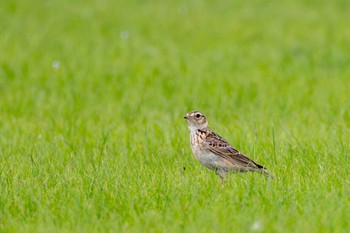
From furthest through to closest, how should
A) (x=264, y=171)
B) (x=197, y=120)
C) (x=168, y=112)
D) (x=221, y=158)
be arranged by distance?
(x=168, y=112) → (x=197, y=120) → (x=221, y=158) → (x=264, y=171)

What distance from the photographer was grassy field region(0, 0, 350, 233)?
6.27 metres

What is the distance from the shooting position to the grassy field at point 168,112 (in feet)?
20.6

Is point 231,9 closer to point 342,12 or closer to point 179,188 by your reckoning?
point 342,12

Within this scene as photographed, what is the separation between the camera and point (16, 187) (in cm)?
692

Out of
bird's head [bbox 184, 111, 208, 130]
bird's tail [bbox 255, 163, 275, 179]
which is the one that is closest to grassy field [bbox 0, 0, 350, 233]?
bird's tail [bbox 255, 163, 275, 179]

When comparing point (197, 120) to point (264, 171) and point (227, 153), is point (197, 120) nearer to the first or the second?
point (227, 153)

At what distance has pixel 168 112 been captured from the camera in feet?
37.6

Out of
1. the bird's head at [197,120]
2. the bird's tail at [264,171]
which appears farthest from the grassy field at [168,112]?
the bird's head at [197,120]

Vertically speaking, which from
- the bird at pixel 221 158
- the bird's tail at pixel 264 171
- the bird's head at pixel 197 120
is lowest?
the bird's tail at pixel 264 171

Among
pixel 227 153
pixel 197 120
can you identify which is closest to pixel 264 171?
pixel 227 153

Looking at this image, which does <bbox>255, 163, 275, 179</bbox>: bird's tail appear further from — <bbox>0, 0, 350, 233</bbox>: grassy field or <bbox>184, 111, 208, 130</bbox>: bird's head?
<bbox>184, 111, 208, 130</bbox>: bird's head

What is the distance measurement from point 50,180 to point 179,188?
1256mm

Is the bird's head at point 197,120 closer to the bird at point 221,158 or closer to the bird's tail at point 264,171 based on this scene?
the bird at point 221,158

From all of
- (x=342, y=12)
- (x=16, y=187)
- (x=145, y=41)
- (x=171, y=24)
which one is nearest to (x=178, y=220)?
(x=16, y=187)
